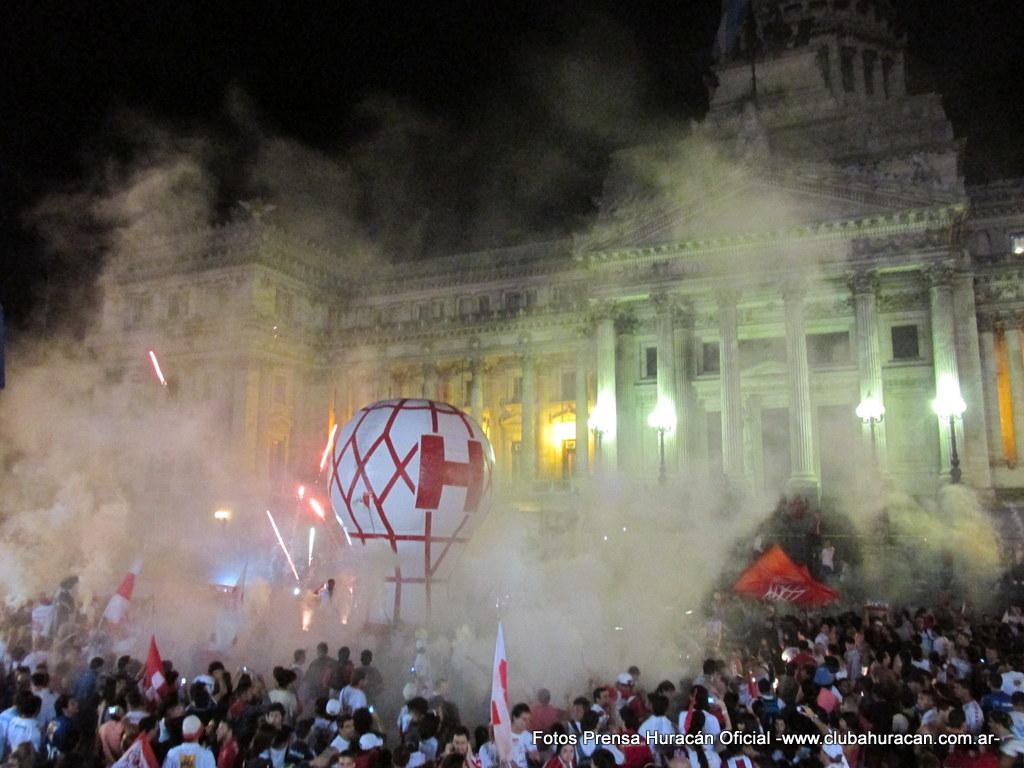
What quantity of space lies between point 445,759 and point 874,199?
2665cm

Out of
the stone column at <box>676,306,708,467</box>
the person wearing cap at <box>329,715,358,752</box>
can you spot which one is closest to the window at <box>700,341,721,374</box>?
the stone column at <box>676,306,708,467</box>

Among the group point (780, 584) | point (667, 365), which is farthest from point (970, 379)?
point (780, 584)

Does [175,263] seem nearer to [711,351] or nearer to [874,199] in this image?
[711,351]

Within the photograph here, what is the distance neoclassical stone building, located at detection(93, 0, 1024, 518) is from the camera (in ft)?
93.4

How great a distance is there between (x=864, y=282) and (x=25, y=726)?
1060 inches

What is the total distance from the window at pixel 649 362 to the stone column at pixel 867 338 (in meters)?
7.83

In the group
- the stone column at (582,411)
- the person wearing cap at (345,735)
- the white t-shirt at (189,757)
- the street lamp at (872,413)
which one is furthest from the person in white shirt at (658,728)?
the stone column at (582,411)

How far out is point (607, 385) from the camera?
32156 millimetres

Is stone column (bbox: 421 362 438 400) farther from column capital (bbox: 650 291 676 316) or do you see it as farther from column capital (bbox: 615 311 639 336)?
column capital (bbox: 650 291 676 316)

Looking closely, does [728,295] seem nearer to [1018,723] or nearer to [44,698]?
[1018,723]

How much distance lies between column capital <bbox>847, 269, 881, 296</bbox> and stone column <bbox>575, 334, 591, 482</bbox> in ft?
37.8

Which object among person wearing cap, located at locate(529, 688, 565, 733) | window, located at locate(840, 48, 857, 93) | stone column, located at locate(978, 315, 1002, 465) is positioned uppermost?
window, located at locate(840, 48, 857, 93)

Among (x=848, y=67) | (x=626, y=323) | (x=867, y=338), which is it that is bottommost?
(x=867, y=338)

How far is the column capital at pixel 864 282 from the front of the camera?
2822 centimetres
